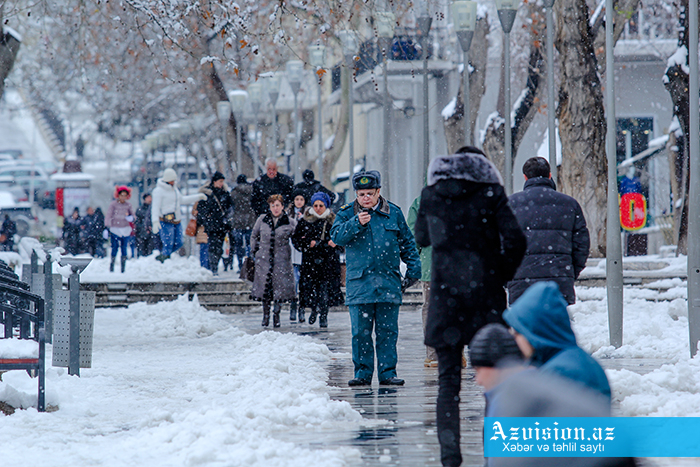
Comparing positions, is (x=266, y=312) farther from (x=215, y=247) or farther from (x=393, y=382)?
(x=215, y=247)

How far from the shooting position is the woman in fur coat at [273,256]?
47.5 ft

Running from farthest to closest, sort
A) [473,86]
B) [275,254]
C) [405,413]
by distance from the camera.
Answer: [473,86]
[275,254]
[405,413]

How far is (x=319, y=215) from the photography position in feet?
47.5

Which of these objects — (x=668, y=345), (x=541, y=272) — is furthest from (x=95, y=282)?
(x=541, y=272)

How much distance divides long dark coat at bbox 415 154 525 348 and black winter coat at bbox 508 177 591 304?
2.20 m

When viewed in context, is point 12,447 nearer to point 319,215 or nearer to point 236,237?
point 319,215

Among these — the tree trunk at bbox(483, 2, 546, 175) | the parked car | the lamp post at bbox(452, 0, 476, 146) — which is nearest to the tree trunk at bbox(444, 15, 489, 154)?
the tree trunk at bbox(483, 2, 546, 175)

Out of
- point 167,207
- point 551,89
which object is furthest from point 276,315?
point 167,207

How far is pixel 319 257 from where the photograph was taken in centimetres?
1475

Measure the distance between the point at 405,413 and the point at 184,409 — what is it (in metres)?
1.48

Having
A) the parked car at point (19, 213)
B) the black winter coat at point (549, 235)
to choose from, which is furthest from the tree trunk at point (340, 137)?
the black winter coat at point (549, 235)

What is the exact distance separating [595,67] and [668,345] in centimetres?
1066

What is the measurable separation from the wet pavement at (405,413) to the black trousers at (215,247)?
8.51m

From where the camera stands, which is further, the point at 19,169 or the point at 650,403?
the point at 19,169
